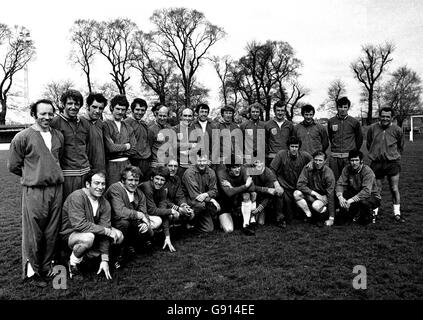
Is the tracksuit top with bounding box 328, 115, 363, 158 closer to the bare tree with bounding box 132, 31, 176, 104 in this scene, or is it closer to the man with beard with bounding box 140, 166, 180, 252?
the man with beard with bounding box 140, 166, 180, 252

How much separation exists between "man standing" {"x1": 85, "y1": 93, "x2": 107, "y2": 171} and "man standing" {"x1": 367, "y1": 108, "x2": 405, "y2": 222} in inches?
196

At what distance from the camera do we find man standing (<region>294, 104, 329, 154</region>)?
6.74 m

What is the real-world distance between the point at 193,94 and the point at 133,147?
3009cm

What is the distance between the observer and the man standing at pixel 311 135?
674 cm

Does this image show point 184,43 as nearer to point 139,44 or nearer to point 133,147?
point 139,44

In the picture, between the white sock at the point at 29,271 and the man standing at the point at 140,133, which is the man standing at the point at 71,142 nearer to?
the white sock at the point at 29,271

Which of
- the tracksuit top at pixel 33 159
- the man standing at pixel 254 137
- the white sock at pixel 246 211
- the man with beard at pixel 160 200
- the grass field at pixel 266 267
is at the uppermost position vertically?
the man standing at pixel 254 137

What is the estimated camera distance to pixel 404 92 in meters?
48.8

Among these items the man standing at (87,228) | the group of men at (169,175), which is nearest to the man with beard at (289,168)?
the group of men at (169,175)

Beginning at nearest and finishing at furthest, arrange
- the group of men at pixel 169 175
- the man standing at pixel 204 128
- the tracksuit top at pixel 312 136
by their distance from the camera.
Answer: the group of men at pixel 169 175 < the man standing at pixel 204 128 < the tracksuit top at pixel 312 136

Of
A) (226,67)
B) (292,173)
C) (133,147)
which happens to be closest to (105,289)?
(133,147)

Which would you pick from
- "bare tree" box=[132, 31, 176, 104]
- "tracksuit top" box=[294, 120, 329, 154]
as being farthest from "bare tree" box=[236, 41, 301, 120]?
"tracksuit top" box=[294, 120, 329, 154]

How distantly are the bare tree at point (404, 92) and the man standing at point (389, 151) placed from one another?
4784cm

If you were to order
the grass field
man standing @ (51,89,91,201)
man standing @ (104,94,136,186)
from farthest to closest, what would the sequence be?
man standing @ (104,94,136,186) → man standing @ (51,89,91,201) → the grass field
